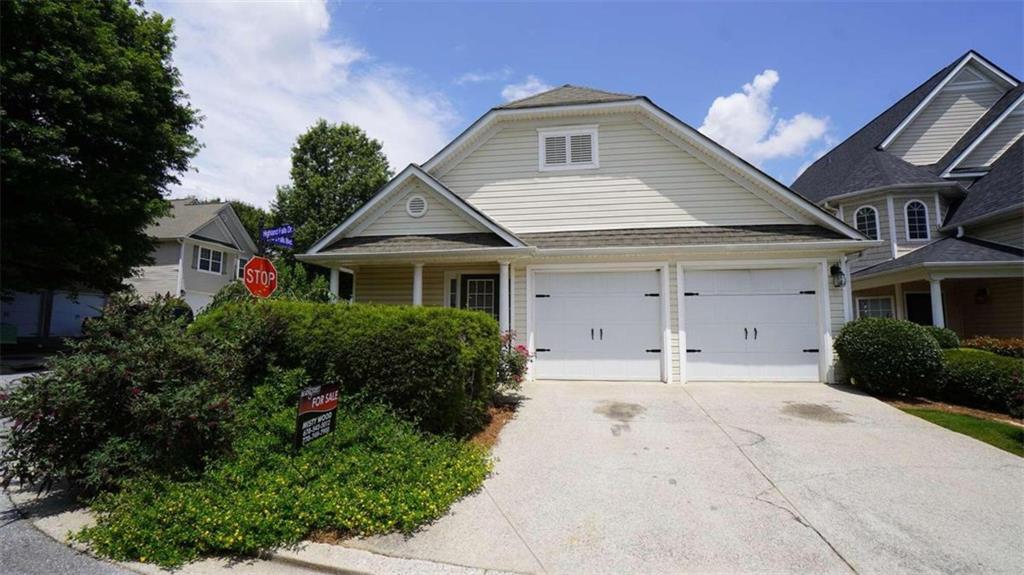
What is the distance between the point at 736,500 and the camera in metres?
4.30

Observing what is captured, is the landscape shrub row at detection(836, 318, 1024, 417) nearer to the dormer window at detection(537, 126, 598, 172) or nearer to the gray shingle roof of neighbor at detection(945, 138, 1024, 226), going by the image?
the dormer window at detection(537, 126, 598, 172)

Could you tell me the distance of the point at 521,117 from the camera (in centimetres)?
1152

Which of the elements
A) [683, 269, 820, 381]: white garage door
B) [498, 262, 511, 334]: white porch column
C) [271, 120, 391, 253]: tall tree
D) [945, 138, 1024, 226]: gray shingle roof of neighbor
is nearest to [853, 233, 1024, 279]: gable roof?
[945, 138, 1024, 226]: gray shingle roof of neighbor

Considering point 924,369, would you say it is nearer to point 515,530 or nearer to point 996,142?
point 515,530

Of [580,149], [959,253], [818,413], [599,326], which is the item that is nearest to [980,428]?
[818,413]

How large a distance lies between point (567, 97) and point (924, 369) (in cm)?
970

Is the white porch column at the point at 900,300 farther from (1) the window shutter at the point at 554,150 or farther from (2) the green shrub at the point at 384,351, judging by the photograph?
(2) the green shrub at the point at 384,351

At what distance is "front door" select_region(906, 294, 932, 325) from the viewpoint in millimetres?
14789

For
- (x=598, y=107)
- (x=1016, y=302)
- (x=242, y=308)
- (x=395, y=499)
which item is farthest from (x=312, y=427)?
(x=1016, y=302)

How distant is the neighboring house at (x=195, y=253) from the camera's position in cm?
2422

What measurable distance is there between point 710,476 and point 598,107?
9033 millimetres

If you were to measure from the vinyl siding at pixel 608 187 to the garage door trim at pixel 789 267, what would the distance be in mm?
1197

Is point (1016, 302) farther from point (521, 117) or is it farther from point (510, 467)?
point (510, 467)

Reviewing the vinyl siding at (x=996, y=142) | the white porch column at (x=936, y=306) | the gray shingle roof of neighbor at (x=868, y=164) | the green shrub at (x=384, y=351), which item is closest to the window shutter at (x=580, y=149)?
the green shrub at (x=384, y=351)
